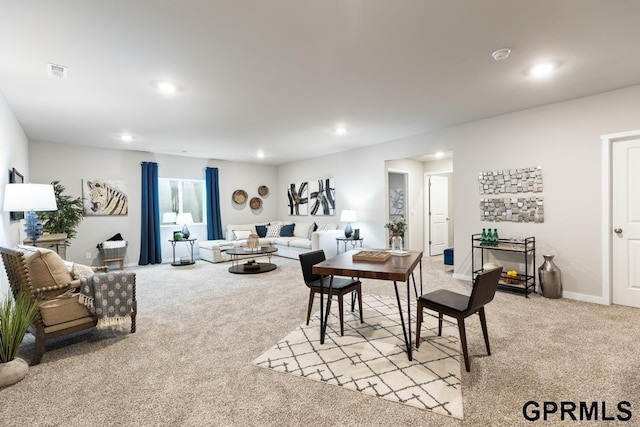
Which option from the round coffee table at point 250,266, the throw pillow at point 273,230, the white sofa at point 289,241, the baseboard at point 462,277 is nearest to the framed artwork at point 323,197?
the white sofa at point 289,241

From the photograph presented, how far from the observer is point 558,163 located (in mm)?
3863

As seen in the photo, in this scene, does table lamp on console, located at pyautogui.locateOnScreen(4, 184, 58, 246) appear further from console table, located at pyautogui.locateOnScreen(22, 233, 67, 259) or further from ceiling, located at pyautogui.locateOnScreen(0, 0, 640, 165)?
console table, located at pyautogui.locateOnScreen(22, 233, 67, 259)

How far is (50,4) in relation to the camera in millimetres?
1890

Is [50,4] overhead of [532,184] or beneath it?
overhead

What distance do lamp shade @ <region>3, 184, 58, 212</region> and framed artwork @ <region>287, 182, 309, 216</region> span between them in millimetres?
5325

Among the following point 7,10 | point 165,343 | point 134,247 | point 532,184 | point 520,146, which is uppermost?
point 7,10

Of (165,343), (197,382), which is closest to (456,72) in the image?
(197,382)

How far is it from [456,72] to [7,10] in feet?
11.3

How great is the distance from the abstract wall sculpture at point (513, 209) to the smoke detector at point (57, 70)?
203 inches

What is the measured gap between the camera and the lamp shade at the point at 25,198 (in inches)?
117

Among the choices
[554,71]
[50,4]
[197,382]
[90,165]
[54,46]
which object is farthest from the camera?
[90,165]

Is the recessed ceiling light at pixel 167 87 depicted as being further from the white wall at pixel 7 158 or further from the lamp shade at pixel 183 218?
the lamp shade at pixel 183 218

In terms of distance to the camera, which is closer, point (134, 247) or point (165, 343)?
point (165, 343)

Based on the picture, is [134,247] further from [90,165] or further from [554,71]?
[554,71]
